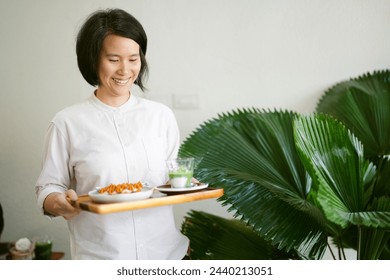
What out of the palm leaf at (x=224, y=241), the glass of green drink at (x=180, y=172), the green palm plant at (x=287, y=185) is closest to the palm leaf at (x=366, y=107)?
the green palm plant at (x=287, y=185)

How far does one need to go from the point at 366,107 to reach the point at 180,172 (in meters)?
0.97

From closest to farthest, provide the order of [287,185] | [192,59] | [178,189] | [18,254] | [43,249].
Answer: [178,189] < [287,185] < [18,254] < [43,249] < [192,59]

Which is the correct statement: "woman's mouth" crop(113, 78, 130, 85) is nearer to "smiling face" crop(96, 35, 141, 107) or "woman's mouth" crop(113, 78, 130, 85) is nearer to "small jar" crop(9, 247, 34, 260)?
"smiling face" crop(96, 35, 141, 107)

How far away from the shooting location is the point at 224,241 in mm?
1471

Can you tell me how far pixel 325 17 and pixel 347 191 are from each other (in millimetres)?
878

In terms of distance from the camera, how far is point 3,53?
1547mm

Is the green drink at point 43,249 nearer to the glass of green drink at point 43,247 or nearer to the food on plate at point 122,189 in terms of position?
the glass of green drink at point 43,247

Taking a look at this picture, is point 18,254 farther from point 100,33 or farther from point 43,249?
point 100,33

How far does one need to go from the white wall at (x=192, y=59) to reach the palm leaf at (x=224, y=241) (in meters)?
0.34

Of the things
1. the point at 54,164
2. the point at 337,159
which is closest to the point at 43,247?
the point at 54,164

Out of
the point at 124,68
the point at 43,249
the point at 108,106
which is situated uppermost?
the point at 124,68

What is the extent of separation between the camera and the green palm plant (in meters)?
1.19

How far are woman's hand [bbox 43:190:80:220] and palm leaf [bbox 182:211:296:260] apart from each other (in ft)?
1.60

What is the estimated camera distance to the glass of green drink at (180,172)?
113cm
